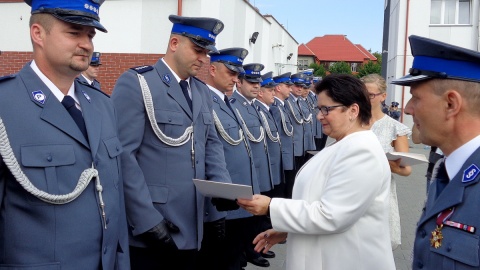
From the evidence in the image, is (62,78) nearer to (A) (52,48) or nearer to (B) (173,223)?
(A) (52,48)

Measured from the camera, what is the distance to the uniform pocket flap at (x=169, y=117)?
3.04 m

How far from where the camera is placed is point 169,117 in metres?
3.08

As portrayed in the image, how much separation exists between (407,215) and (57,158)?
6.57m

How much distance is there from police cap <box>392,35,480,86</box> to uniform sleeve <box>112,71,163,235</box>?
1614mm

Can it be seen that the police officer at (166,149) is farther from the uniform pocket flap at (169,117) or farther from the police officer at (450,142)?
the police officer at (450,142)

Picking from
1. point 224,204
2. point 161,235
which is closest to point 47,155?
point 161,235

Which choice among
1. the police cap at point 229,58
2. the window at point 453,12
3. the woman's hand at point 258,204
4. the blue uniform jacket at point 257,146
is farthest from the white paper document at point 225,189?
the window at point 453,12

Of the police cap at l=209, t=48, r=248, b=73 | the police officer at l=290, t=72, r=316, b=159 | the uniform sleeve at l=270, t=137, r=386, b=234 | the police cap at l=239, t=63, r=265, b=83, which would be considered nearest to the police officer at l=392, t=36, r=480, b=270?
the uniform sleeve at l=270, t=137, r=386, b=234

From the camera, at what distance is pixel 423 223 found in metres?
1.78

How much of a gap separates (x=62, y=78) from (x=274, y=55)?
1567 cm

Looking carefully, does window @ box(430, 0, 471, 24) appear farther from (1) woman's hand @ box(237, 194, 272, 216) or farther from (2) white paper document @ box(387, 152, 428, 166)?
(1) woman's hand @ box(237, 194, 272, 216)

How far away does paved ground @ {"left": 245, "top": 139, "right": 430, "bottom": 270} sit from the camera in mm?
5457

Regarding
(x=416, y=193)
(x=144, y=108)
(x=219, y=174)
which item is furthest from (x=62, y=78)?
(x=416, y=193)

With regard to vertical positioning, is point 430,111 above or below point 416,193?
above
